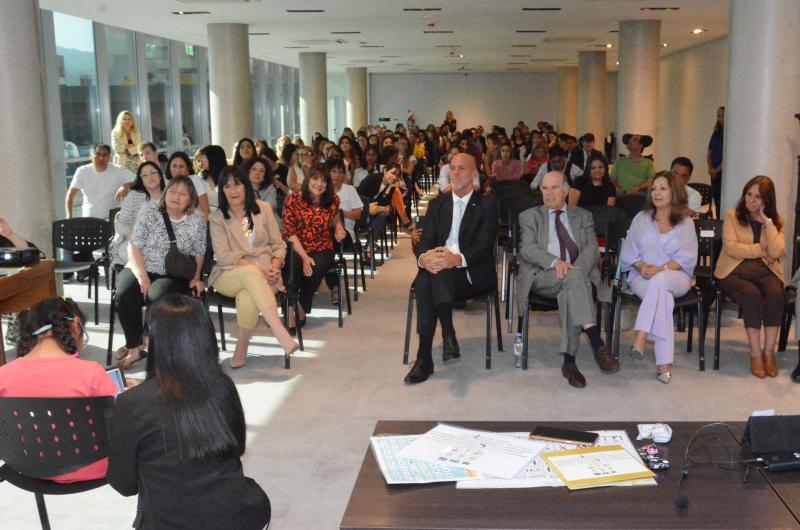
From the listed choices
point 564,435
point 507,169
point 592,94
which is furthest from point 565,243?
point 592,94

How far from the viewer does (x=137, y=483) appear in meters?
2.45

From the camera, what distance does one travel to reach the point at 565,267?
574 centimetres

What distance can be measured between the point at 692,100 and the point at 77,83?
1419 cm

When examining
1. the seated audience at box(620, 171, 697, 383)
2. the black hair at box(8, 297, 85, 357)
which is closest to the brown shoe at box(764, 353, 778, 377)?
the seated audience at box(620, 171, 697, 383)

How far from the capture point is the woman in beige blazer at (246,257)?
5992 millimetres

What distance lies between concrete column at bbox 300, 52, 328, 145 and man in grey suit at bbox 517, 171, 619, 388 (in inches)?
601

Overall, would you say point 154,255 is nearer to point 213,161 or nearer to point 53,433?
point 213,161

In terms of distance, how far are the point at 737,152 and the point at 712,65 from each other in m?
13.4

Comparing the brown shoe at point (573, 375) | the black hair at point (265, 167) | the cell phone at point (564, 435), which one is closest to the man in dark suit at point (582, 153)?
the black hair at point (265, 167)

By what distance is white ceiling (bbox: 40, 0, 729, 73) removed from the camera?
12.4 metres

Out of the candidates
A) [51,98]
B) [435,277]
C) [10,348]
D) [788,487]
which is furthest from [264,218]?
[51,98]

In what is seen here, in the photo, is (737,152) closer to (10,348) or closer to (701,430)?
(701,430)

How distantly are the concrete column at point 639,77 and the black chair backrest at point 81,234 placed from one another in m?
10.00

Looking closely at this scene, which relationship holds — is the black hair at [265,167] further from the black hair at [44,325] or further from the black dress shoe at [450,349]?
the black hair at [44,325]
